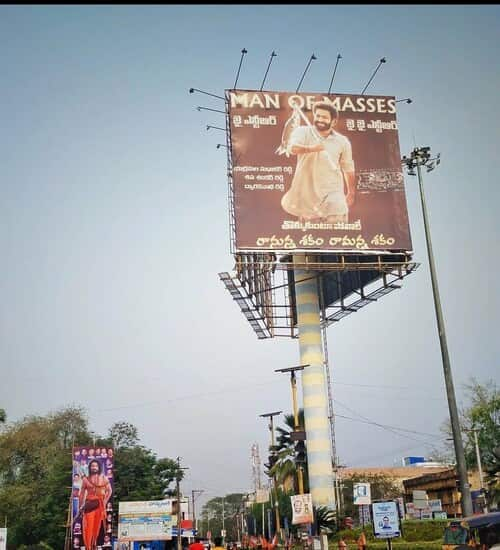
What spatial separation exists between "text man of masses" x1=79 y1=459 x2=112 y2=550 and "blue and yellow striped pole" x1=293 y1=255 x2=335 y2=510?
12.9 metres

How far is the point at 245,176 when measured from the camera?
39688 millimetres

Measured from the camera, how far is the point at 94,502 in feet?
141

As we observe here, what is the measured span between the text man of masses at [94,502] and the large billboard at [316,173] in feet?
57.3

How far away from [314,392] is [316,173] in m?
13.2

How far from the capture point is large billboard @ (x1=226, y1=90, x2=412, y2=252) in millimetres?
39094

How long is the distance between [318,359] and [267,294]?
7.17 meters

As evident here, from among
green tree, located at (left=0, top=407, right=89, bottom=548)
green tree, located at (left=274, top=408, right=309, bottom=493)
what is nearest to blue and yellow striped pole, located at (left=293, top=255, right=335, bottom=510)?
green tree, located at (left=274, top=408, right=309, bottom=493)

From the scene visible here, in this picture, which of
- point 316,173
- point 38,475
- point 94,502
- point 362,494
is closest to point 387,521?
point 362,494

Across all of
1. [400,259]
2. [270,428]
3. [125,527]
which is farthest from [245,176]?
[125,527]

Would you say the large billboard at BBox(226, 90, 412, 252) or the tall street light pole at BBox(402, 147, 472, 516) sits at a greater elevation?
the large billboard at BBox(226, 90, 412, 252)

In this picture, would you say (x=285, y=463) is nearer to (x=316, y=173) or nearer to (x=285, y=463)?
(x=285, y=463)

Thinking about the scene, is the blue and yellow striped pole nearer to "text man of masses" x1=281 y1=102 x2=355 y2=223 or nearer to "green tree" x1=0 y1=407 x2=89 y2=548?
"text man of masses" x1=281 y1=102 x2=355 y2=223

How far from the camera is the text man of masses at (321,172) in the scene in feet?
130

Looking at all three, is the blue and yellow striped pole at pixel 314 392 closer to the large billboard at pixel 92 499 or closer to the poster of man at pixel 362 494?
the large billboard at pixel 92 499
